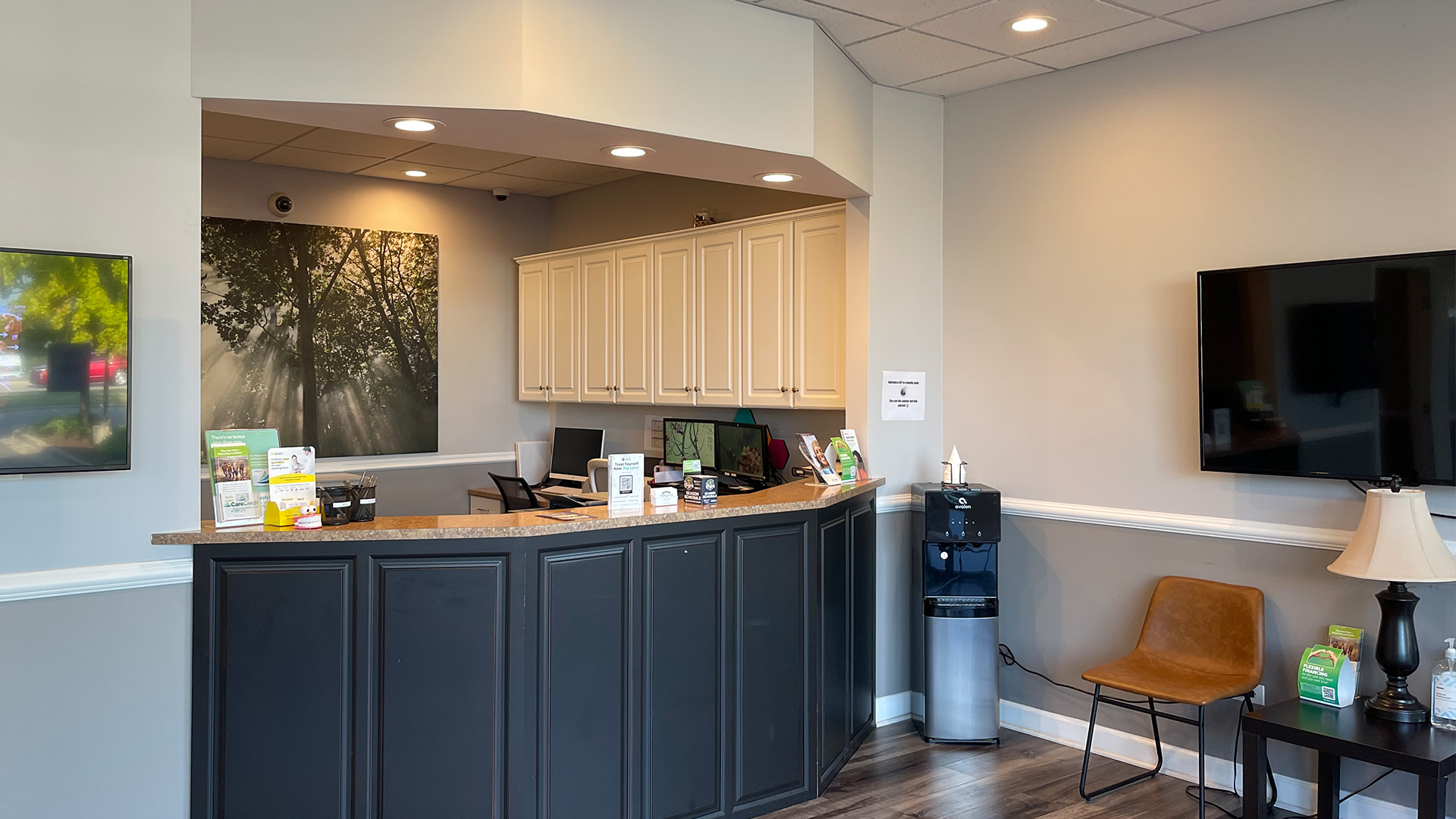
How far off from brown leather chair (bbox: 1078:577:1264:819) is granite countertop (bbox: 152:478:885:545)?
143cm

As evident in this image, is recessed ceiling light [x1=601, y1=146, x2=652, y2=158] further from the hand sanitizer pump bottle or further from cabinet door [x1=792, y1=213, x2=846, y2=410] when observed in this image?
the hand sanitizer pump bottle

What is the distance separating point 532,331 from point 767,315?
234cm

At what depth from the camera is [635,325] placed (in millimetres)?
5840

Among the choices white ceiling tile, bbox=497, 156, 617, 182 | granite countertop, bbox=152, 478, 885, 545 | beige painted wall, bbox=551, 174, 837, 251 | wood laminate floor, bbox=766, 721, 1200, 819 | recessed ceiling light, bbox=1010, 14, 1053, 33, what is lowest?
wood laminate floor, bbox=766, 721, 1200, 819

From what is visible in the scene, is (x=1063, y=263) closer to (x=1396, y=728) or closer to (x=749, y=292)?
(x=749, y=292)

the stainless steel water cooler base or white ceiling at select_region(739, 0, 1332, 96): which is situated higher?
white ceiling at select_region(739, 0, 1332, 96)

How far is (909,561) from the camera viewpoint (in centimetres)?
462

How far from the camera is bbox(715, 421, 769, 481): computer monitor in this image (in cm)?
514

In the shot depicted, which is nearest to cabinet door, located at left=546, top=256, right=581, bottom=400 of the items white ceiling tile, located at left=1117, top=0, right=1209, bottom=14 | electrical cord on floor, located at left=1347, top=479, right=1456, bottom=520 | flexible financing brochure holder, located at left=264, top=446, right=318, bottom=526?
flexible financing brochure holder, located at left=264, top=446, right=318, bottom=526

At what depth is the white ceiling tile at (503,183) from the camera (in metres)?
6.32

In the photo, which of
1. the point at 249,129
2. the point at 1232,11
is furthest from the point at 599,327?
the point at 1232,11

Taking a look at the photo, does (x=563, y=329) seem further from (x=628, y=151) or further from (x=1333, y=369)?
(x=1333, y=369)

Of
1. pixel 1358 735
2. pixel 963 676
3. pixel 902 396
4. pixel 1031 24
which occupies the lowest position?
pixel 963 676

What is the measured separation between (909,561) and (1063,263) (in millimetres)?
1492
